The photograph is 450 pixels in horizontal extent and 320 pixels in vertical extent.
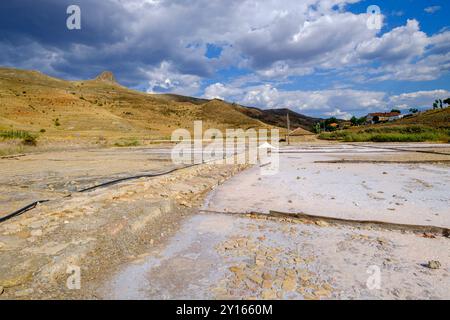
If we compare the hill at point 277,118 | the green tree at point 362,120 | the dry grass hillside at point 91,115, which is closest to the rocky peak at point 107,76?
the dry grass hillside at point 91,115

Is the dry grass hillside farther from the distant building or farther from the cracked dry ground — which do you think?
the distant building

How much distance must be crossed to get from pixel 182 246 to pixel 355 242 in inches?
83.3

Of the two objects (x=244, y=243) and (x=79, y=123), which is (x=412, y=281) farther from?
(x=79, y=123)

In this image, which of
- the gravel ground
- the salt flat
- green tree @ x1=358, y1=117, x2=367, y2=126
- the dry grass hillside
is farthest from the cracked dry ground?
green tree @ x1=358, y1=117, x2=367, y2=126

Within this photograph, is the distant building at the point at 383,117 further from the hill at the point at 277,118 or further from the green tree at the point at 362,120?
the hill at the point at 277,118

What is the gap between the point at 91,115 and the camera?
49312 mm

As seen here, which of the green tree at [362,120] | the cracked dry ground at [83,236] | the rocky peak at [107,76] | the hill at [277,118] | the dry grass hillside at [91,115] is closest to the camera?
the cracked dry ground at [83,236]

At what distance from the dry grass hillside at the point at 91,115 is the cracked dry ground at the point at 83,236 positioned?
2613cm

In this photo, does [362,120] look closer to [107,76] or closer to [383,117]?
[383,117]

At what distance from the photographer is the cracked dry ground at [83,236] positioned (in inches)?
104

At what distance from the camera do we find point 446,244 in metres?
3.45

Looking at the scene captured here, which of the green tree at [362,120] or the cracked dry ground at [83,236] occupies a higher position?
the green tree at [362,120]

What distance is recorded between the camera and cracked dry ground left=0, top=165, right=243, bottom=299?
2.65 metres

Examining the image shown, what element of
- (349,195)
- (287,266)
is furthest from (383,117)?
(287,266)
